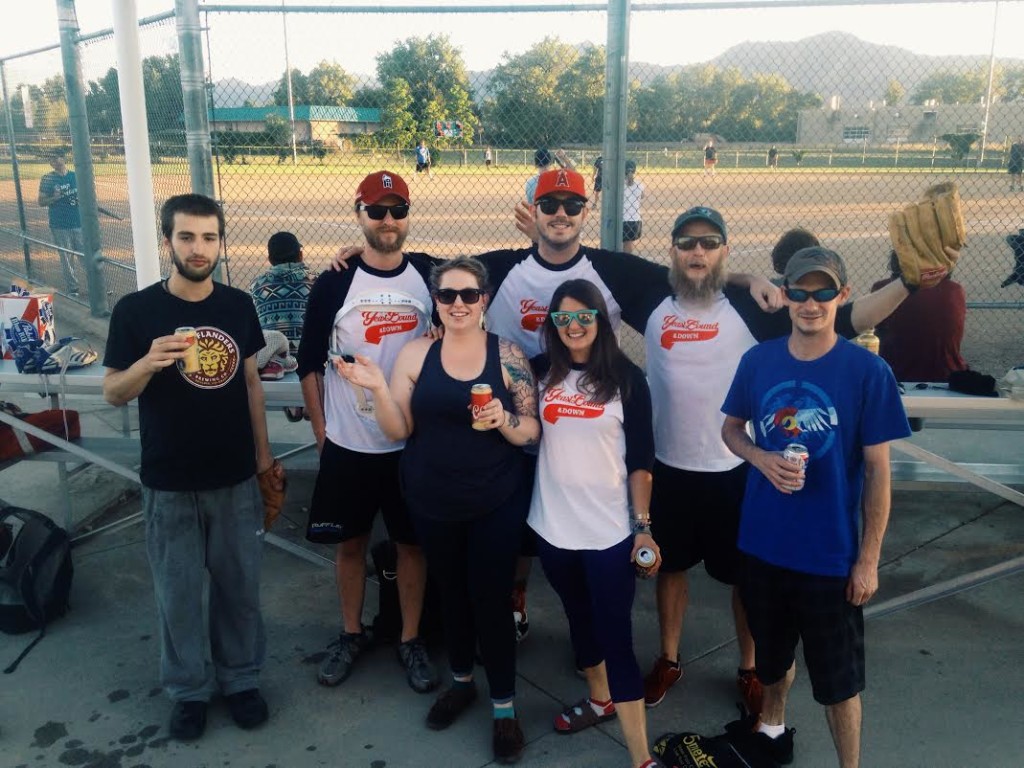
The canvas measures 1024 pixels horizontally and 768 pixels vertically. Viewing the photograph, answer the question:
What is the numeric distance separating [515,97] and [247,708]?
381cm

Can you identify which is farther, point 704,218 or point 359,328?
point 359,328

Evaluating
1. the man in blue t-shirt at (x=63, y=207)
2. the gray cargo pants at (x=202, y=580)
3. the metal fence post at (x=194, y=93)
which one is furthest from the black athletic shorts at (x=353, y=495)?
the man in blue t-shirt at (x=63, y=207)

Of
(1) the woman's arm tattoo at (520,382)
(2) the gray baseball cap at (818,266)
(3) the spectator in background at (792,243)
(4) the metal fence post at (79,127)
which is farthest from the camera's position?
(4) the metal fence post at (79,127)

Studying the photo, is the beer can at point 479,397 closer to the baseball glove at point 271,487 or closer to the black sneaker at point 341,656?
the baseball glove at point 271,487

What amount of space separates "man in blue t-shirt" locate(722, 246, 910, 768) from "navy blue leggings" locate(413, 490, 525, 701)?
879 millimetres

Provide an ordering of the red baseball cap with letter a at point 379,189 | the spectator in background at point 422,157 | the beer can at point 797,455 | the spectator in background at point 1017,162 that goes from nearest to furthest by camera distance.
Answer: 1. the beer can at point 797,455
2. the red baseball cap with letter a at point 379,189
3. the spectator in background at point 422,157
4. the spectator in background at point 1017,162

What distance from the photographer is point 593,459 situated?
3.14 m

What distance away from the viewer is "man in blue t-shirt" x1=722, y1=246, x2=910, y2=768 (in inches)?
110

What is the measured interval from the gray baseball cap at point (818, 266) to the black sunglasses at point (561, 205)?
0.96 meters

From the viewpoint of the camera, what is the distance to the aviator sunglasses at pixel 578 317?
3111mm

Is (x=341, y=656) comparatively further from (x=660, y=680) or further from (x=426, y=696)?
(x=660, y=680)

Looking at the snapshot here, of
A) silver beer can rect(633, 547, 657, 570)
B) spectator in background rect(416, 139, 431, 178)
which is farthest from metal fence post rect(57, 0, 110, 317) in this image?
silver beer can rect(633, 547, 657, 570)

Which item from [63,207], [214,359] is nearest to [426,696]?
[214,359]

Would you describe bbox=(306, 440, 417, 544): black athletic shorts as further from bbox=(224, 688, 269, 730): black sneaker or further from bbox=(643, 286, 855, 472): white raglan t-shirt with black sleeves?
bbox=(643, 286, 855, 472): white raglan t-shirt with black sleeves
